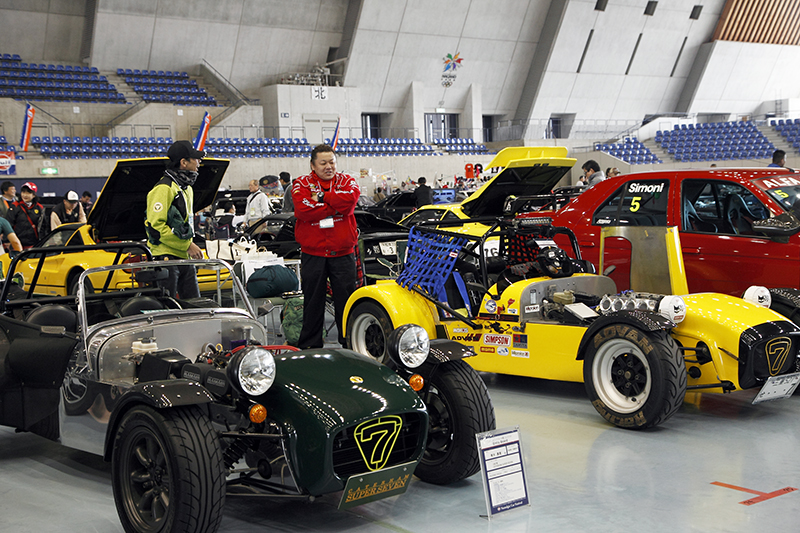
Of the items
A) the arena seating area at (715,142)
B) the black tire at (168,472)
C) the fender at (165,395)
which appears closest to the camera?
the black tire at (168,472)

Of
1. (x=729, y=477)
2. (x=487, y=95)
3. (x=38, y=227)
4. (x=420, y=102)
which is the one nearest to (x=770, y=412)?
(x=729, y=477)

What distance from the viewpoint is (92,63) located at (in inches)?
1092

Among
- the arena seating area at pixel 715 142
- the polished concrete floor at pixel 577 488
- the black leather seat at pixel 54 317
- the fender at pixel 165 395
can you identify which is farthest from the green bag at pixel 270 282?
the arena seating area at pixel 715 142

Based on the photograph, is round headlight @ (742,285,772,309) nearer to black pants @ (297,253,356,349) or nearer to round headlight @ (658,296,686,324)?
round headlight @ (658,296,686,324)

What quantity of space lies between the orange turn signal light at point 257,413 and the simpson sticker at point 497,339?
9.40ft

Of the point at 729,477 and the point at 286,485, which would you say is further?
the point at 729,477

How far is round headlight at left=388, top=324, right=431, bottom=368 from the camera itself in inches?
158

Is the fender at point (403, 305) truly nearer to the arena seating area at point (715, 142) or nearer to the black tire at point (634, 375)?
the black tire at point (634, 375)

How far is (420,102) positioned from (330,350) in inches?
1199

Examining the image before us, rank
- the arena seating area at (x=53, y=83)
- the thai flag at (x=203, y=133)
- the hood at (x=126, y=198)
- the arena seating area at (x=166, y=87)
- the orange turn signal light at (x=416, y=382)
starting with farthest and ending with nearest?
1. the arena seating area at (x=166, y=87)
2. the arena seating area at (x=53, y=83)
3. the thai flag at (x=203, y=133)
4. the hood at (x=126, y=198)
5. the orange turn signal light at (x=416, y=382)

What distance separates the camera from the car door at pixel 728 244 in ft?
21.0

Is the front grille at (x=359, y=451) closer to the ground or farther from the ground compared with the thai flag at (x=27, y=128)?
closer to the ground

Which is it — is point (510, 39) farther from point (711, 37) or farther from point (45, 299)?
point (45, 299)

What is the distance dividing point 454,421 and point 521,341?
1937mm
